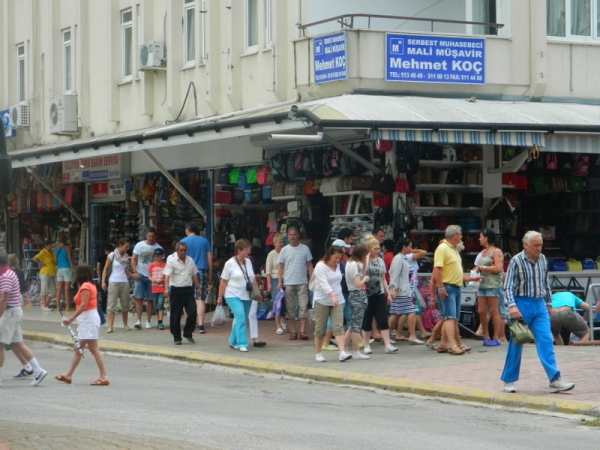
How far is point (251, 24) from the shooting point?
77.3ft

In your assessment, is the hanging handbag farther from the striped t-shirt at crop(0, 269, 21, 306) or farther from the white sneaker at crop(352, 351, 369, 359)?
the striped t-shirt at crop(0, 269, 21, 306)

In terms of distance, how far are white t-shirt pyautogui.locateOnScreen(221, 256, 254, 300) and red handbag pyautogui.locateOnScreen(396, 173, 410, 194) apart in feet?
10.7

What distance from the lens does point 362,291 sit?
16.8 m

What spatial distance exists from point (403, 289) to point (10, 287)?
632 cm

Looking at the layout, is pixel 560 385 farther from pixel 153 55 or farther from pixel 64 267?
pixel 64 267

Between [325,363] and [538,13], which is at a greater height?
[538,13]

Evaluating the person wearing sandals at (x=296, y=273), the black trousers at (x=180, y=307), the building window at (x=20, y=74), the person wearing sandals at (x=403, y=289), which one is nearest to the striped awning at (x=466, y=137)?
the person wearing sandals at (x=403, y=289)

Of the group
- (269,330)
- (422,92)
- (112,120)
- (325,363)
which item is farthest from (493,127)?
(112,120)

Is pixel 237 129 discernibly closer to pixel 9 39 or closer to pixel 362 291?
pixel 362 291

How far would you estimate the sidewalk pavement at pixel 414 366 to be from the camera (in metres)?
13.1

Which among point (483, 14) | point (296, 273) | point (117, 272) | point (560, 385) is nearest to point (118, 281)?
point (117, 272)

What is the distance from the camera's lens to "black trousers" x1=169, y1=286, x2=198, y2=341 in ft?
64.3

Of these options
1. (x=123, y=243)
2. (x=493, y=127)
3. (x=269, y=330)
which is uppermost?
(x=493, y=127)

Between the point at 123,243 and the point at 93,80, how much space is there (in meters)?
8.65
